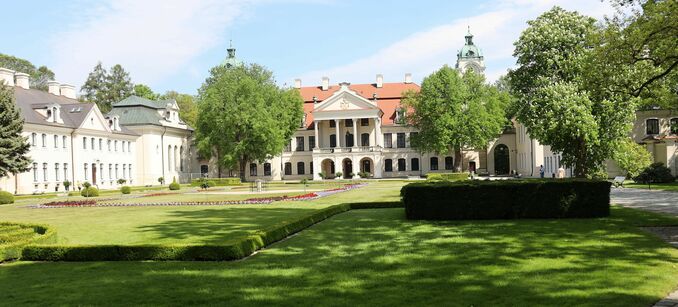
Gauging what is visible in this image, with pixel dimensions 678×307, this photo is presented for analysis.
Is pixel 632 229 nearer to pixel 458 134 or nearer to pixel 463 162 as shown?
pixel 458 134

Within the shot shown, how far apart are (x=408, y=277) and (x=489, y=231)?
611 centimetres

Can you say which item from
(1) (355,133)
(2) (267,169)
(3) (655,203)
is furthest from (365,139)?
(3) (655,203)

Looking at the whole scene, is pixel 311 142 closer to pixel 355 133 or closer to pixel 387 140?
pixel 355 133

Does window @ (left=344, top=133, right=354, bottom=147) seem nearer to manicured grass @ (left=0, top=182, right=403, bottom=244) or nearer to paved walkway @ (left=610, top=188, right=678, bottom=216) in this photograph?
paved walkway @ (left=610, top=188, right=678, bottom=216)

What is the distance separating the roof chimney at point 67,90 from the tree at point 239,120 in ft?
47.0

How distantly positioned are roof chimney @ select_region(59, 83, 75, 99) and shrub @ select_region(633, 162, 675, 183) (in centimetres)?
5725

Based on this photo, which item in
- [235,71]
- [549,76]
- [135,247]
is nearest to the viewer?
[135,247]

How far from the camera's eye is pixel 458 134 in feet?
197

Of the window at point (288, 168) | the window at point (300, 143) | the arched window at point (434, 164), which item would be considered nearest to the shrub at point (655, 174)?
the arched window at point (434, 164)

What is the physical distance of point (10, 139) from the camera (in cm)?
3906

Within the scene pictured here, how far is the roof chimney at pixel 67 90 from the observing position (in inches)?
2461

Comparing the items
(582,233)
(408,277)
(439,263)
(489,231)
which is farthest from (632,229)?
(408,277)

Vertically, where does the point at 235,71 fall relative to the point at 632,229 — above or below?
above

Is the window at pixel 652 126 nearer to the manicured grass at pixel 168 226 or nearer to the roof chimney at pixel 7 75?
the manicured grass at pixel 168 226
